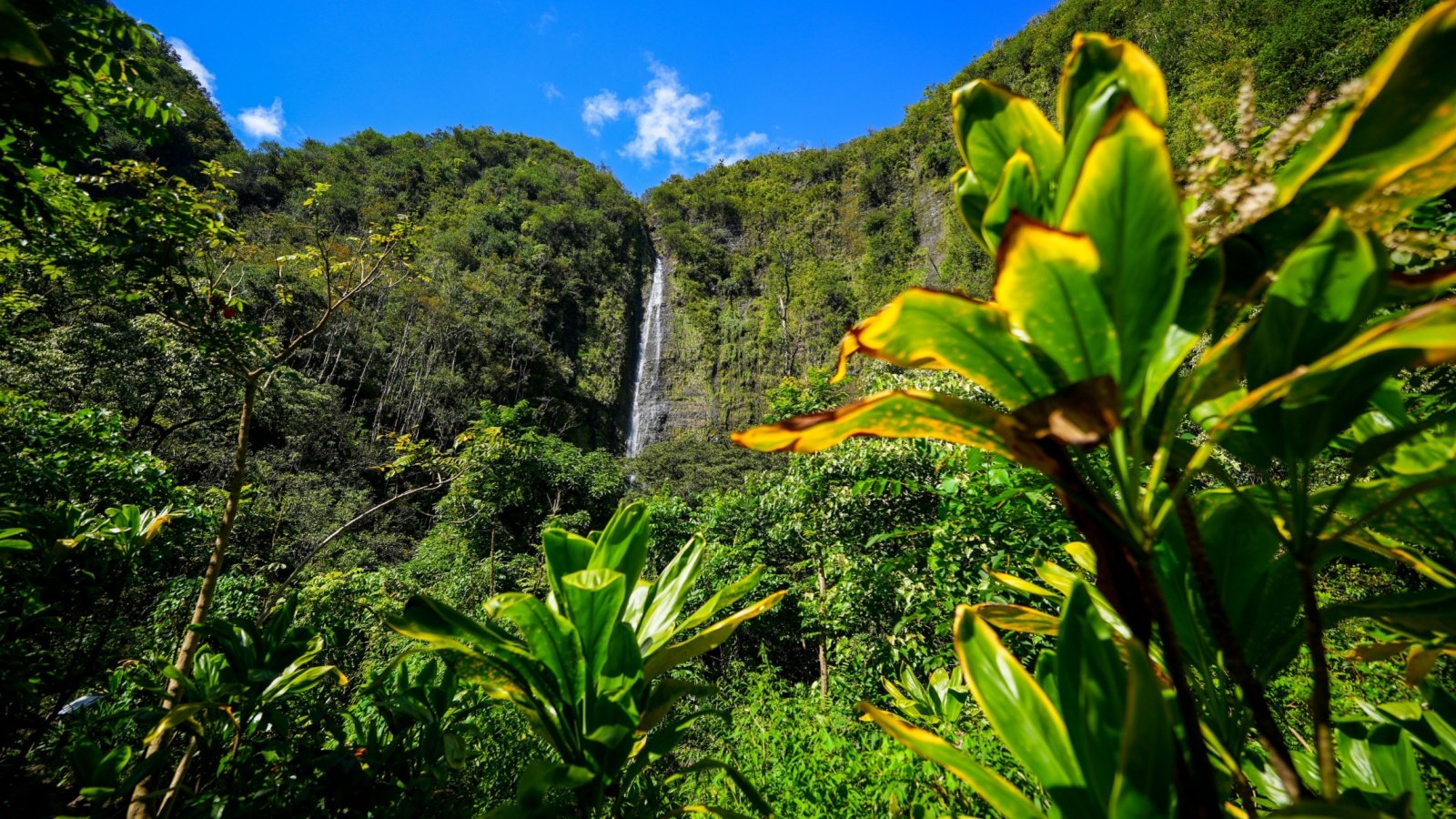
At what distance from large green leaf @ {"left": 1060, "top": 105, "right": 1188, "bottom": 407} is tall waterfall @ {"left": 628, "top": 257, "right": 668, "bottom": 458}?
22554mm

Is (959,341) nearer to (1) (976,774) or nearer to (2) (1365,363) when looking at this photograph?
(2) (1365,363)

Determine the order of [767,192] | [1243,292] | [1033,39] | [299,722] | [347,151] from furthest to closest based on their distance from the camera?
[767,192]
[347,151]
[1033,39]
[299,722]
[1243,292]

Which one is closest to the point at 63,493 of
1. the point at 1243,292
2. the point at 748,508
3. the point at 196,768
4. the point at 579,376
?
the point at 196,768

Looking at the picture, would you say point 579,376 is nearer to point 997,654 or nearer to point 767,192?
point 767,192

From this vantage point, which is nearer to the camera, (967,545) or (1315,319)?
(1315,319)

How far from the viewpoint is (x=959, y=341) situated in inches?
17.8

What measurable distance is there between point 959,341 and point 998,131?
0.29m

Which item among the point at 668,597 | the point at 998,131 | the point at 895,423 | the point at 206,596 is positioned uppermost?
the point at 998,131

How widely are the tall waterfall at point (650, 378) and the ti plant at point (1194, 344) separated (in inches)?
885

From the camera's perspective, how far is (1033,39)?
2128cm

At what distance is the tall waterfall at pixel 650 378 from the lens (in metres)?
24.6

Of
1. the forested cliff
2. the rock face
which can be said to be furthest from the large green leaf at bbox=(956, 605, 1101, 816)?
the rock face

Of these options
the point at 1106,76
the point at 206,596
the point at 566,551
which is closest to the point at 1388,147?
the point at 1106,76

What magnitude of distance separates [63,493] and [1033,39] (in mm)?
29331
